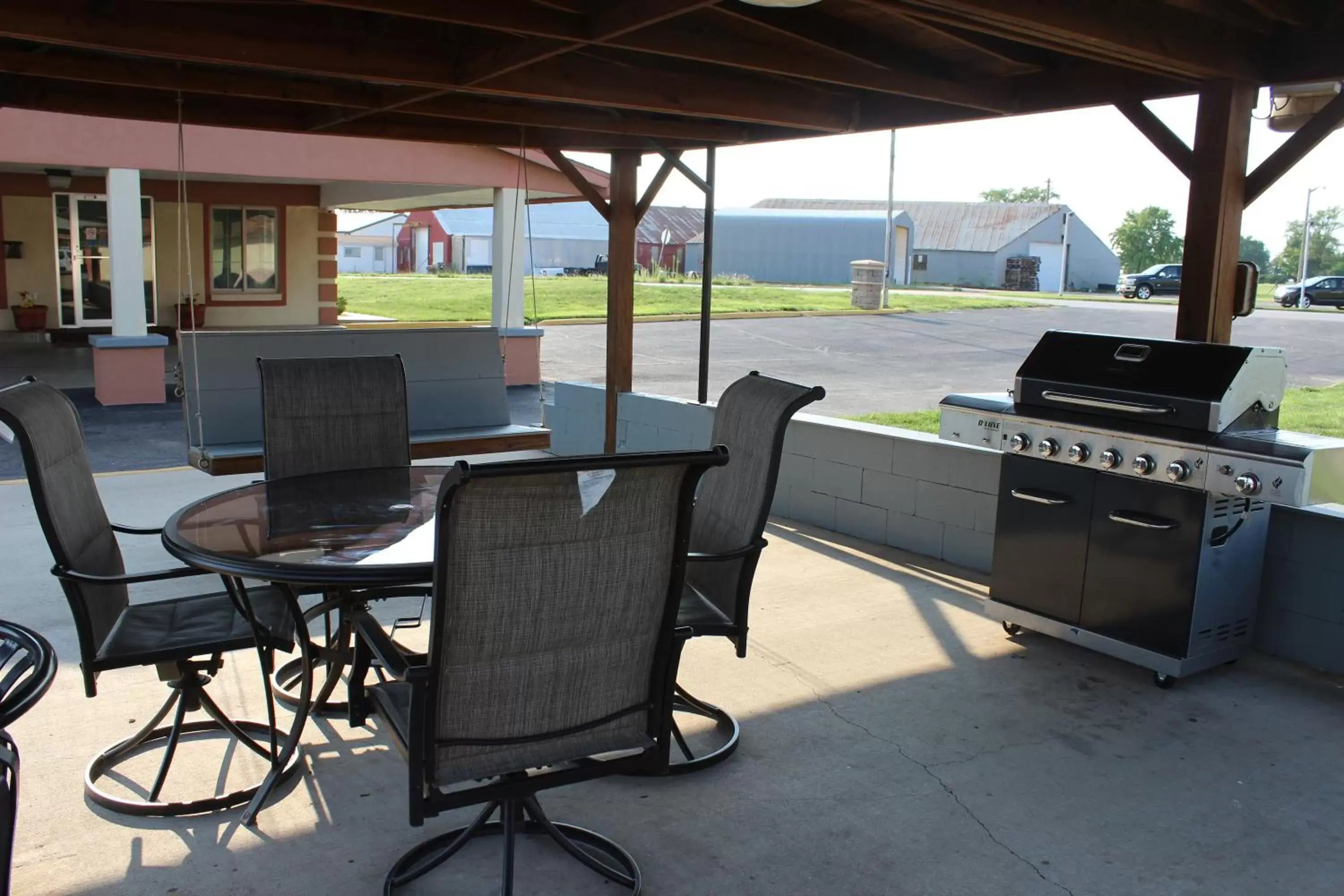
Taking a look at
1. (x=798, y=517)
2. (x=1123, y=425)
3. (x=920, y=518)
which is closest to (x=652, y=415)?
(x=798, y=517)

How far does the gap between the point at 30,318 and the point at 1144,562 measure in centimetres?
1526

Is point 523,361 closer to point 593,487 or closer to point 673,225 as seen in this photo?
point 593,487

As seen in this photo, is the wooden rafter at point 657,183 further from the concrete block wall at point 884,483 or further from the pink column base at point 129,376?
the pink column base at point 129,376

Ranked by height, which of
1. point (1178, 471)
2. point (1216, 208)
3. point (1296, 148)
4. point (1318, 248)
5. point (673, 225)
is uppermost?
point (673, 225)

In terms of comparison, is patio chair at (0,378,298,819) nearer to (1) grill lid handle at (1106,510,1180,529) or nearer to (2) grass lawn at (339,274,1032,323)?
(1) grill lid handle at (1106,510,1180,529)

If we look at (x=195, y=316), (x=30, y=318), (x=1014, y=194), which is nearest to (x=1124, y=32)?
(x=195, y=316)

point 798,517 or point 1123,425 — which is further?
point 798,517

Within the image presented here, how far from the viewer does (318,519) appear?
10.4ft

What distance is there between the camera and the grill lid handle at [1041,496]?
417cm

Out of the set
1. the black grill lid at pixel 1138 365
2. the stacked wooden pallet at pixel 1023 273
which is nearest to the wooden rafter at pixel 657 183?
the black grill lid at pixel 1138 365

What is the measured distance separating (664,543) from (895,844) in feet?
3.83

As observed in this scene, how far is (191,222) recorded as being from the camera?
1546 centimetres

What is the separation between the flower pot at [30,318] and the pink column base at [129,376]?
5.67 metres

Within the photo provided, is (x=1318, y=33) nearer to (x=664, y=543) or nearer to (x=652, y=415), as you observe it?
(x=664, y=543)
